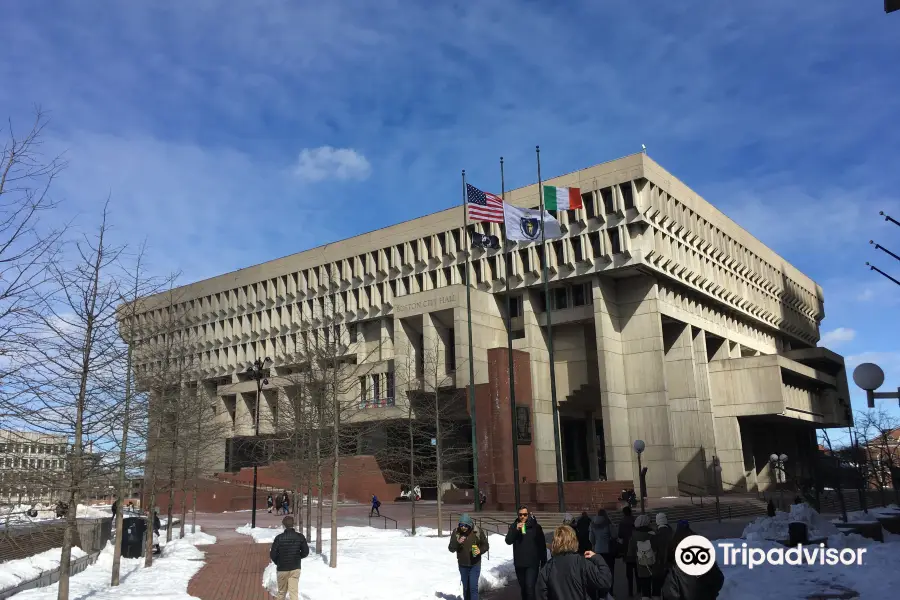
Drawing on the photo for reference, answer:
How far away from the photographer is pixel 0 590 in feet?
42.7

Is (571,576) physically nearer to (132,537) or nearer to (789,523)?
(789,523)

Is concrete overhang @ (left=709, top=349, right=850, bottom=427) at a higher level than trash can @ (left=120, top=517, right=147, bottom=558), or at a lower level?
higher

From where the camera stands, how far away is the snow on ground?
14055 mm

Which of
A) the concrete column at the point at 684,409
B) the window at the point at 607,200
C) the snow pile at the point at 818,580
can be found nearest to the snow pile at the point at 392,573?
the snow pile at the point at 818,580

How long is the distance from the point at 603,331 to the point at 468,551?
40.1 m

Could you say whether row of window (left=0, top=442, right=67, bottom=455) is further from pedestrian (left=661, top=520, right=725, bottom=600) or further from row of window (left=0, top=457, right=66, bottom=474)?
pedestrian (left=661, top=520, right=725, bottom=600)

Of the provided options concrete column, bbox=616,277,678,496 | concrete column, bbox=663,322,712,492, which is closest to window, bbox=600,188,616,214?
concrete column, bbox=616,277,678,496

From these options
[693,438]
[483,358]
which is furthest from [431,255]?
[693,438]

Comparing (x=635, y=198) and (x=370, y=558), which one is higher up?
(x=635, y=198)

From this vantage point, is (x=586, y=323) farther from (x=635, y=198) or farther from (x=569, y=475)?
(x=569, y=475)

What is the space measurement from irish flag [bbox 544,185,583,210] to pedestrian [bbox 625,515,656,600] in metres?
24.9

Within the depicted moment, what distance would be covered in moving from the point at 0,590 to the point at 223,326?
68928mm

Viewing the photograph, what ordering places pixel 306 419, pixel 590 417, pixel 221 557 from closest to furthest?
pixel 221 557 < pixel 306 419 < pixel 590 417

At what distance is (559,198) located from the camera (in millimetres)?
35594
